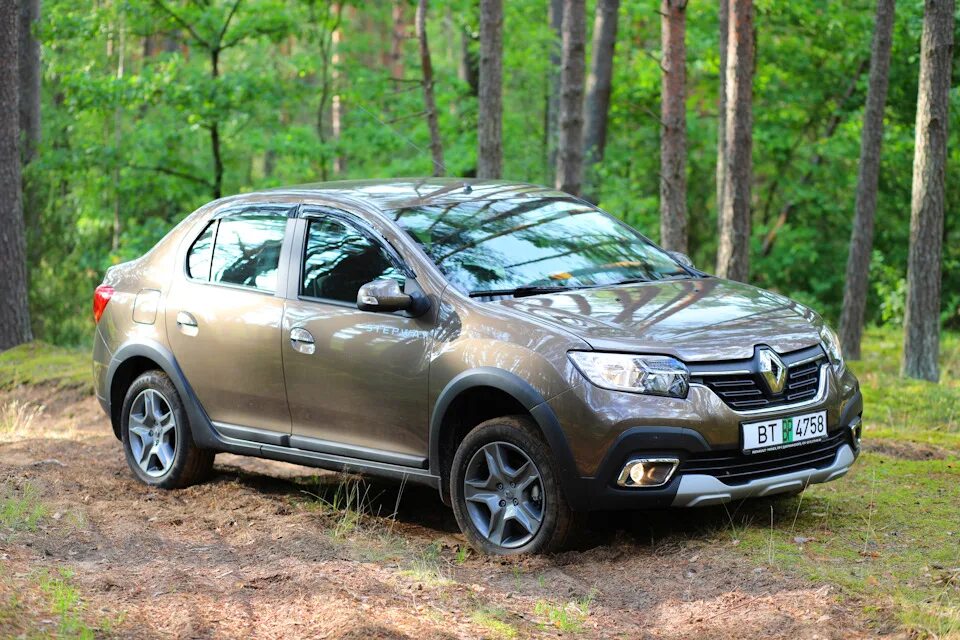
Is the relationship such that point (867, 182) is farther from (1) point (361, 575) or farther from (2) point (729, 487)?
(1) point (361, 575)

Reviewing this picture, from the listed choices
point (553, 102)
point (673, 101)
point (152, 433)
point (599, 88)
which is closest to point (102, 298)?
point (152, 433)

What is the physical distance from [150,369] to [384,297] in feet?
8.19

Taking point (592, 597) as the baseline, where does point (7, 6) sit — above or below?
above

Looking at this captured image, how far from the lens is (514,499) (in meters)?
5.58

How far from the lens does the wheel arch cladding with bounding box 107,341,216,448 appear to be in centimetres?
→ 713

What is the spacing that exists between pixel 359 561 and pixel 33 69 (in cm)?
1509

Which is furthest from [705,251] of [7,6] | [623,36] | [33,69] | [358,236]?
[358,236]

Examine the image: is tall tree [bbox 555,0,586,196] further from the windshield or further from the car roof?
the windshield

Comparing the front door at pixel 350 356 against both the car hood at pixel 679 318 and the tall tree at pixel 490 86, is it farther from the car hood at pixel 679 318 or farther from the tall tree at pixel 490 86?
the tall tree at pixel 490 86

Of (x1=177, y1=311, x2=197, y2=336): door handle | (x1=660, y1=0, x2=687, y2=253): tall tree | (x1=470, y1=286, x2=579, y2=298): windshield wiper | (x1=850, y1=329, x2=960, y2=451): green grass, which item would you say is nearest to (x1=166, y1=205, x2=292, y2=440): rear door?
(x1=177, y1=311, x2=197, y2=336): door handle

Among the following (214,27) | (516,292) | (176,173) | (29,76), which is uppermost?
(214,27)

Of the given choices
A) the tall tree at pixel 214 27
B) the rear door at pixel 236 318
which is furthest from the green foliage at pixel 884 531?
the tall tree at pixel 214 27

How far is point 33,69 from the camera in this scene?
18.3 meters

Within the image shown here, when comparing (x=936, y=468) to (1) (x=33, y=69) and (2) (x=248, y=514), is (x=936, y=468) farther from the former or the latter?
(1) (x=33, y=69)
